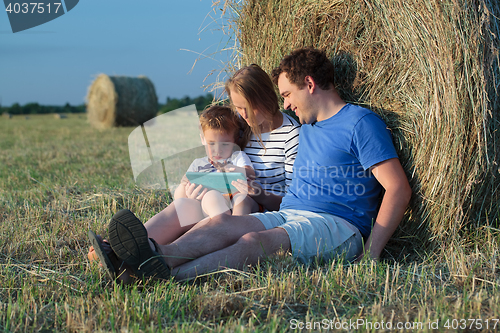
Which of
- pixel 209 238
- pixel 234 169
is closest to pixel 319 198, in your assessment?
pixel 234 169

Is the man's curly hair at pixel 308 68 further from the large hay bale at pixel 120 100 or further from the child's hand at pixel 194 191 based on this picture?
the large hay bale at pixel 120 100

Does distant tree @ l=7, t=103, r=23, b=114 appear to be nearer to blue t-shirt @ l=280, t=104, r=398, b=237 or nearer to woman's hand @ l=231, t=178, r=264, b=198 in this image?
woman's hand @ l=231, t=178, r=264, b=198

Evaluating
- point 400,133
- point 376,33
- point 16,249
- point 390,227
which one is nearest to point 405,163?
point 400,133

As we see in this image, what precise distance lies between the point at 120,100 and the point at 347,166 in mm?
12112

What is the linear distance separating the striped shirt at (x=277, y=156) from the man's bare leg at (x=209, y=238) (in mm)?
585

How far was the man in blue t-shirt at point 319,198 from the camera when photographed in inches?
85.4

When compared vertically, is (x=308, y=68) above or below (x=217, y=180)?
above

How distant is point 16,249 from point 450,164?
258cm

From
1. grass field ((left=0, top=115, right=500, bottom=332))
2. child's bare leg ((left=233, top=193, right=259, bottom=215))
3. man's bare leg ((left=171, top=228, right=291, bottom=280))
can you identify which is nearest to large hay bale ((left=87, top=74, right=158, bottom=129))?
grass field ((left=0, top=115, right=500, bottom=332))

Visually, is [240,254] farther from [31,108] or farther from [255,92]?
[31,108]

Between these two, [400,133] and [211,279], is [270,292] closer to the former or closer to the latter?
[211,279]

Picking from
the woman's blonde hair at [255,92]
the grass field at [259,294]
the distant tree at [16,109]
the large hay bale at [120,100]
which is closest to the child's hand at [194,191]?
the woman's blonde hair at [255,92]

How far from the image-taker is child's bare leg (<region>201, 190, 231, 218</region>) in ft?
8.33

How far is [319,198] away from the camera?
101 inches
